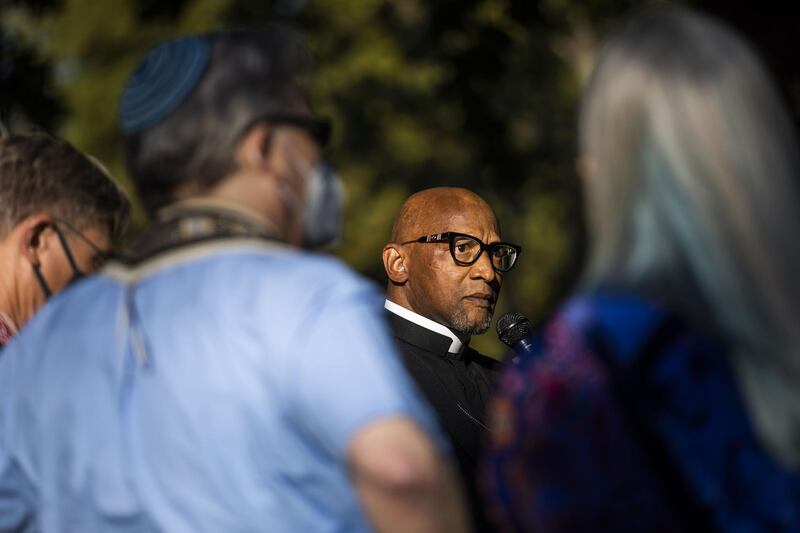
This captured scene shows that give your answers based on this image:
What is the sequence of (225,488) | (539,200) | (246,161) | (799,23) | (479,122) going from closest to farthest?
(225,488) < (246,161) < (799,23) < (479,122) < (539,200)

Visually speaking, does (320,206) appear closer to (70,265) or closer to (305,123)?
(305,123)

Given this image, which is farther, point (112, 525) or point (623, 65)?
point (112, 525)

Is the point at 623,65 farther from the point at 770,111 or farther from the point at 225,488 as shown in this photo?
the point at 225,488

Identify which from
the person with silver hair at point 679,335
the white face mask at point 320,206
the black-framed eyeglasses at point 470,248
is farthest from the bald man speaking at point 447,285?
the person with silver hair at point 679,335

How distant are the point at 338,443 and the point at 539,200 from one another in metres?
20.1

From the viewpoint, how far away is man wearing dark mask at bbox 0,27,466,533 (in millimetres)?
2010

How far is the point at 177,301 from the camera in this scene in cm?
217

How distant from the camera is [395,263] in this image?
4.97 meters

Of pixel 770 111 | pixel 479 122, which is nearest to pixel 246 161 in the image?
pixel 770 111

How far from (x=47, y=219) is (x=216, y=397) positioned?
3.97 ft

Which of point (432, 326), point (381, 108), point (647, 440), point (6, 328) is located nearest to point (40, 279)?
point (6, 328)

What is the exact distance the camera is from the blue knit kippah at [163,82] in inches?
89.0

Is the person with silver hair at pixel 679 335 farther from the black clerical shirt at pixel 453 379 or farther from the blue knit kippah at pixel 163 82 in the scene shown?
the black clerical shirt at pixel 453 379

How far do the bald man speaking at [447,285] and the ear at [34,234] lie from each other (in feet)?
5.62
